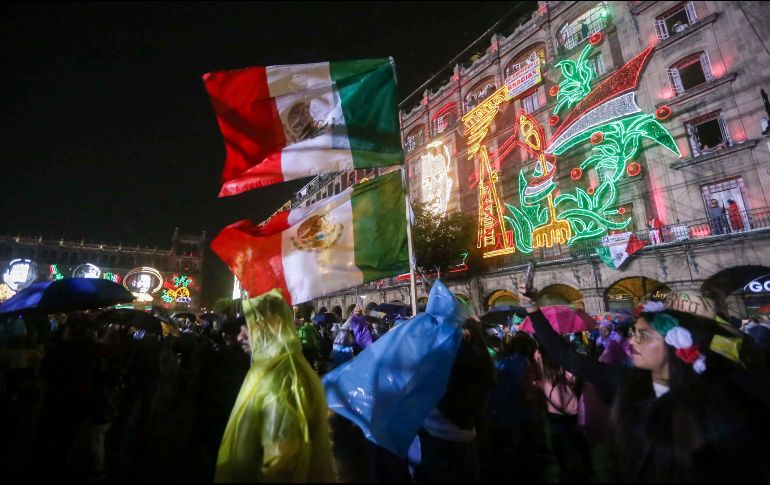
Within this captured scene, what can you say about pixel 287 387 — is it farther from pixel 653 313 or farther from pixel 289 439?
pixel 653 313

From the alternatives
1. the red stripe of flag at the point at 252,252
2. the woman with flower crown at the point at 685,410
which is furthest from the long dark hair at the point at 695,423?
the red stripe of flag at the point at 252,252

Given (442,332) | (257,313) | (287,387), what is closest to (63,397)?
(257,313)

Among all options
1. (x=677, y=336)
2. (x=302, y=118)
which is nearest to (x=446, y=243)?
(x=302, y=118)

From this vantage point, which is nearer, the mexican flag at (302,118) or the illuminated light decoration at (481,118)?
the mexican flag at (302,118)

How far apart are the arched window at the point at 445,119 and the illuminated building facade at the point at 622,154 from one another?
85.6 inches

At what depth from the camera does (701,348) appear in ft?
6.36

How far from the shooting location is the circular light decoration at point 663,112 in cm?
1549

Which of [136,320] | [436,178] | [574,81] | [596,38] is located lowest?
[136,320]

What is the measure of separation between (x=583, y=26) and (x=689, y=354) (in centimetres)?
2372

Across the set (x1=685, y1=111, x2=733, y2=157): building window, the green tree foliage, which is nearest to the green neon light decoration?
(x1=685, y1=111, x2=733, y2=157): building window

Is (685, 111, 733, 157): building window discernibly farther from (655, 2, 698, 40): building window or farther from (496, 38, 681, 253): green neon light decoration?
(655, 2, 698, 40): building window

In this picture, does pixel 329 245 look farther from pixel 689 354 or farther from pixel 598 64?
pixel 598 64

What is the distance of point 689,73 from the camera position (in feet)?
51.7

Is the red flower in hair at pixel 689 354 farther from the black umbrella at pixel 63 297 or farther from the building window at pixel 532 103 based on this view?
the building window at pixel 532 103
